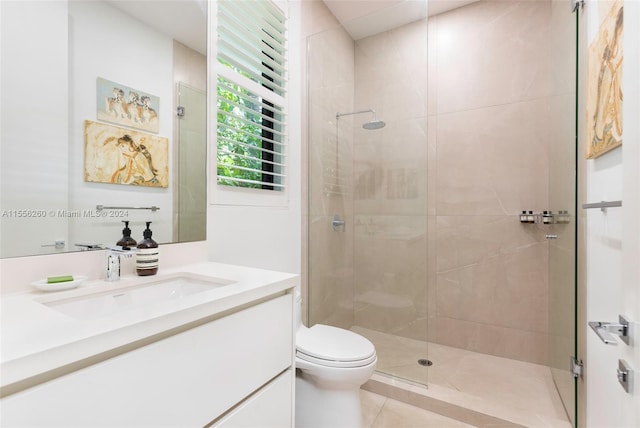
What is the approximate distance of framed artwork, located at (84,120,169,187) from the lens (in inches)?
40.5

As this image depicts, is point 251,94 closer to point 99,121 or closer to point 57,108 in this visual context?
point 99,121

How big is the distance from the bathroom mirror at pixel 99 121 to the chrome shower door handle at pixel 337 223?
42.0 inches

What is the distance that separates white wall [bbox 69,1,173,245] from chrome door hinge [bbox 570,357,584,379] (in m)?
1.98

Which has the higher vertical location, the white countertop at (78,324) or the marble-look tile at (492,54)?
the marble-look tile at (492,54)

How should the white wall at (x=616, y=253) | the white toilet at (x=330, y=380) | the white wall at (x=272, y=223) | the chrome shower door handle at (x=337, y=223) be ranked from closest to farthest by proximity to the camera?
the white wall at (x=616, y=253) < the white toilet at (x=330, y=380) < the white wall at (x=272, y=223) < the chrome shower door handle at (x=337, y=223)

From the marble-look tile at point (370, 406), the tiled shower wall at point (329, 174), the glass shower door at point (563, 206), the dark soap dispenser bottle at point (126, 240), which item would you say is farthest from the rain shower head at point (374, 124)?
the marble-look tile at point (370, 406)

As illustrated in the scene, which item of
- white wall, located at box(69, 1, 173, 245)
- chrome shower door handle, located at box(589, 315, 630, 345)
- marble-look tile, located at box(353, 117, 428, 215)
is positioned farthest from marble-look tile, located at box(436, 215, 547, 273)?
white wall, located at box(69, 1, 173, 245)

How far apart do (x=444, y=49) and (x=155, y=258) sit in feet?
8.55

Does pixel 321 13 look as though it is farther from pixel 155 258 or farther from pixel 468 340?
pixel 468 340

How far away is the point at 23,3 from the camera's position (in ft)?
2.92

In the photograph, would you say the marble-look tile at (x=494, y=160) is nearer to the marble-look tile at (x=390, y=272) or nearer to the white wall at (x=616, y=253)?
the marble-look tile at (x=390, y=272)

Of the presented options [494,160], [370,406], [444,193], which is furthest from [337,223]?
[494,160]

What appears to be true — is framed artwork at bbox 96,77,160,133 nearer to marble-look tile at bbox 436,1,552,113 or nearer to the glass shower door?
the glass shower door

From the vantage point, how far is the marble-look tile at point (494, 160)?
7.18ft
